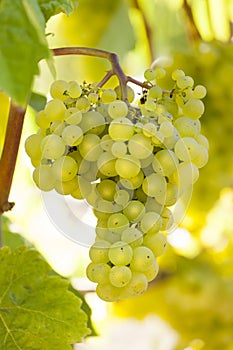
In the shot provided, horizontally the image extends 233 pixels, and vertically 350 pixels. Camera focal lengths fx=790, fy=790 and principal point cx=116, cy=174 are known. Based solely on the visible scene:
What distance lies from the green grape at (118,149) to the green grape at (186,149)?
0.19ft

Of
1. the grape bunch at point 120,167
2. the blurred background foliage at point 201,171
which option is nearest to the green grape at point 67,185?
the grape bunch at point 120,167

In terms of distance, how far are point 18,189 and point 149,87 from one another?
0.81 meters

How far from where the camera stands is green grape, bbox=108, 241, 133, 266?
2.26 feet

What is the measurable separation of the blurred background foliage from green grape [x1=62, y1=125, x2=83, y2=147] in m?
0.68

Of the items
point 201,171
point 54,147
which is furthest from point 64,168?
point 201,171

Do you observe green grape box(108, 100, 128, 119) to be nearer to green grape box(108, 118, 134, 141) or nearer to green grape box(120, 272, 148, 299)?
green grape box(108, 118, 134, 141)

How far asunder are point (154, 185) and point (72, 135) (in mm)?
85

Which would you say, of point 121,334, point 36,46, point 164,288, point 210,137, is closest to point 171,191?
point 36,46

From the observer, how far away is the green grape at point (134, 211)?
0.71 m

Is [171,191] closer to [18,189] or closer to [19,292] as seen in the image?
[19,292]

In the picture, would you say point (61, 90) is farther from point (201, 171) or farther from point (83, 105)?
point (201, 171)

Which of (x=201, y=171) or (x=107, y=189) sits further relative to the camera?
(x=201, y=171)

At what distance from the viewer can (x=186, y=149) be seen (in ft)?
2.40

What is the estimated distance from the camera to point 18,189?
4.99ft
